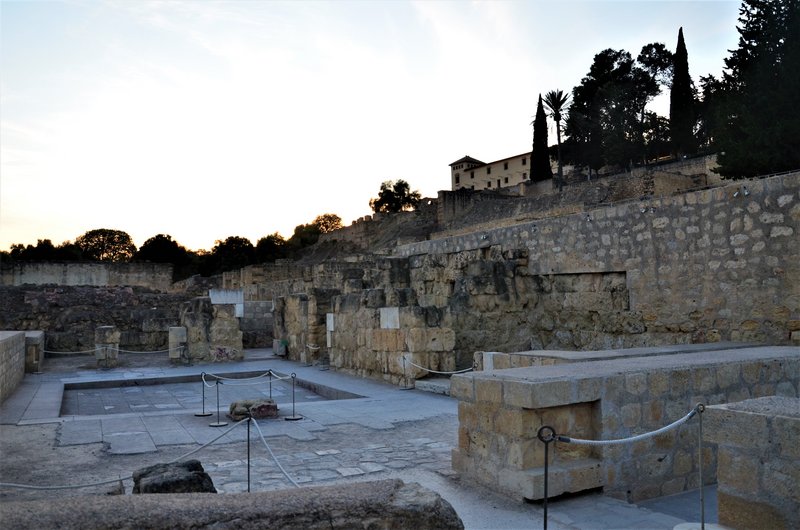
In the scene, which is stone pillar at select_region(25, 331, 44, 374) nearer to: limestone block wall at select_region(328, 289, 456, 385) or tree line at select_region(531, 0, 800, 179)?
limestone block wall at select_region(328, 289, 456, 385)

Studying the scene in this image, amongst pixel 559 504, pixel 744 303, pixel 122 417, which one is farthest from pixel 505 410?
pixel 122 417

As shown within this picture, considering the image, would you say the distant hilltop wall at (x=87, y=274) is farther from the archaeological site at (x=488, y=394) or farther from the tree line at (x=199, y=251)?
the archaeological site at (x=488, y=394)

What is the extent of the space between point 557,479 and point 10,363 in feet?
29.8

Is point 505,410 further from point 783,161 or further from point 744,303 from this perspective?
point 783,161

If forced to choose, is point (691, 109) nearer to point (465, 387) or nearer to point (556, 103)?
point (556, 103)

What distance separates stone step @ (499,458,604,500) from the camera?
430 centimetres

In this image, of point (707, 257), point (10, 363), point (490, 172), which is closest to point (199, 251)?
point (490, 172)

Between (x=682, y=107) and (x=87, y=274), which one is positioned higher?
(x=682, y=107)

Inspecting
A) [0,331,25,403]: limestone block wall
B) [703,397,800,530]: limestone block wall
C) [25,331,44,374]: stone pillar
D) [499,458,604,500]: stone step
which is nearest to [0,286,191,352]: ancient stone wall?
[25,331,44,374]: stone pillar

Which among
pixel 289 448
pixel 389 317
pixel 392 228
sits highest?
pixel 392 228

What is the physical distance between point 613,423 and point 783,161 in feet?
79.6

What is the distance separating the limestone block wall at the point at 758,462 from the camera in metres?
3.21

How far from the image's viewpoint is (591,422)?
470 centimetres

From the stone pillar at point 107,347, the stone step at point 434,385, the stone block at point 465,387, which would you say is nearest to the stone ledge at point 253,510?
the stone block at point 465,387
